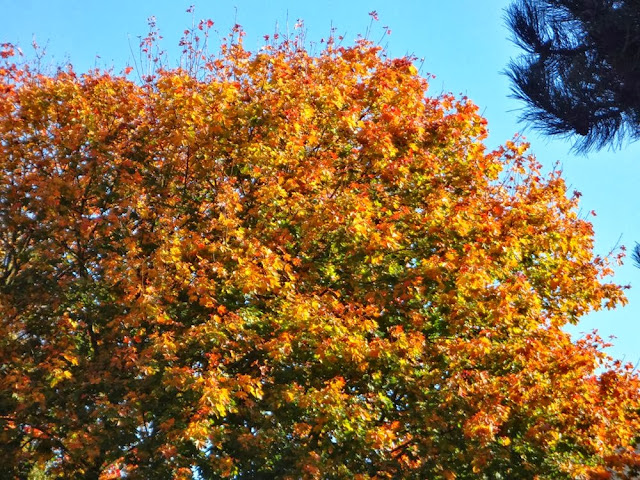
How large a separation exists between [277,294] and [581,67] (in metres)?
9.86

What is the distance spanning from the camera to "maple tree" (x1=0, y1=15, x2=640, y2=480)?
12516mm

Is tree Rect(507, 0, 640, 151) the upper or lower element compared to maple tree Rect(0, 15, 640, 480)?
upper

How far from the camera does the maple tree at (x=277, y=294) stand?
12.5 m

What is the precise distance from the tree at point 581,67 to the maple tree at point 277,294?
2.95 metres

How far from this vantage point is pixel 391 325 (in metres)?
14.8

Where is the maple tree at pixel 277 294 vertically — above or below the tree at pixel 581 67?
below

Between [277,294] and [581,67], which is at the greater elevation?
[581,67]

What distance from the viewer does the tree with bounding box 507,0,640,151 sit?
1728 cm

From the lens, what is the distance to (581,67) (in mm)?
18062

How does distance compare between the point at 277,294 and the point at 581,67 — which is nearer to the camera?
the point at 277,294

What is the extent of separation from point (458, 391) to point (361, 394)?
198 centimetres

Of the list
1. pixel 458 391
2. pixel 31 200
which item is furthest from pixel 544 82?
pixel 31 200

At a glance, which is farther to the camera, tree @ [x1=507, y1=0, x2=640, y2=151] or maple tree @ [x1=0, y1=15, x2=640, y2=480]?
tree @ [x1=507, y1=0, x2=640, y2=151]

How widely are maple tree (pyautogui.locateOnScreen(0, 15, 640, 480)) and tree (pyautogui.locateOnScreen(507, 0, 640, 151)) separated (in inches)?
116
